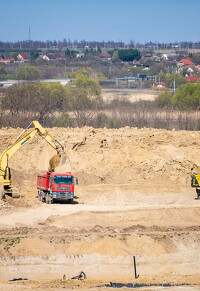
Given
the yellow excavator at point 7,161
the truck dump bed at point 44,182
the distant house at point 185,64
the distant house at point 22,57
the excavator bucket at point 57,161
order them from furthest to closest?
the distant house at point 22,57
the distant house at point 185,64
the excavator bucket at point 57,161
the yellow excavator at point 7,161
the truck dump bed at point 44,182

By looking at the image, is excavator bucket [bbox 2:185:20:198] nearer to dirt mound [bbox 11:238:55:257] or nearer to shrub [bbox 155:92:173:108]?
dirt mound [bbox 11:238:55:257]

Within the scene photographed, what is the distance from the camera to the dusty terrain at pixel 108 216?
23.8 metres

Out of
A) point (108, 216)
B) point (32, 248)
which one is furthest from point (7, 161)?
point (32, 248)

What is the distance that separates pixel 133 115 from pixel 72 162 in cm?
2421

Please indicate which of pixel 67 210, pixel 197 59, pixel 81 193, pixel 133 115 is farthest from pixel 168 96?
pixel 197 59

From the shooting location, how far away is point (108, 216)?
3073 centimetres

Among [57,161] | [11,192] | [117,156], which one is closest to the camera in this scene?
[11,192]

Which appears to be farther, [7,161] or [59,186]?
[7,161]

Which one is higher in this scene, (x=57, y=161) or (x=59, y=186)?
(x=57, y=161)

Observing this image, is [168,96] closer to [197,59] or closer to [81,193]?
[81,193]

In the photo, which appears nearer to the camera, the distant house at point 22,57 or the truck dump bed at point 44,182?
the truck dump bed at point 44,182

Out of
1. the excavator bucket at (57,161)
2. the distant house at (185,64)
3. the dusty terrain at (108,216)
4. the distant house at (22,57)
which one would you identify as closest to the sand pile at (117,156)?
the dusty terrain at (108,216)

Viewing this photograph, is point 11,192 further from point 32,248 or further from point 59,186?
point 32,248

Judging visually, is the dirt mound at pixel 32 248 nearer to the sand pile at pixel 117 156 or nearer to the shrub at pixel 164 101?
the sand pile at pixel 117 156
